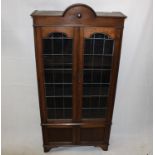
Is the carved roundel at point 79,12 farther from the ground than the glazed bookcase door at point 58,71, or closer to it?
farther from the ground

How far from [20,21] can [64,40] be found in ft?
1.78

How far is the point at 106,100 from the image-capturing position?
2102 millimetres

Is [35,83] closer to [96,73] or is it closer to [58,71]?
[58,71]

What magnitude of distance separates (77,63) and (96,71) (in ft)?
0.66

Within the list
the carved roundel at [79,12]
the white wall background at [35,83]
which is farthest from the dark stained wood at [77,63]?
the white wall background at [35,83]

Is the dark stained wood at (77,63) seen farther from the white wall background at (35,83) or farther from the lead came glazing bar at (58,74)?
the white wall background at (35,83)

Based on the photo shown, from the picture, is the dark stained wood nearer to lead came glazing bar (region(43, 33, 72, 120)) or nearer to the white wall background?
lead came glazing bar (region(43, 33, 72, 120))

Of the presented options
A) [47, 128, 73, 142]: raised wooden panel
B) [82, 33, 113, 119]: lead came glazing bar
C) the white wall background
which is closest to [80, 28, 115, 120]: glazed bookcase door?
[82, 33, 113, 119]: lead came glazing bar

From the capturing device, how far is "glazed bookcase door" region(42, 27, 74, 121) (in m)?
1.80

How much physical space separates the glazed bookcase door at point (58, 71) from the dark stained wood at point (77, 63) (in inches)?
0.9

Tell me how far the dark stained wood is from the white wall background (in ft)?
0.62

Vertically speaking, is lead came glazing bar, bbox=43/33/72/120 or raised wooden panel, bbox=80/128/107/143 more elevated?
lead came glazing bar, bbox=43/33/72/120

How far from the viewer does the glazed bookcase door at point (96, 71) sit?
1.81 metres

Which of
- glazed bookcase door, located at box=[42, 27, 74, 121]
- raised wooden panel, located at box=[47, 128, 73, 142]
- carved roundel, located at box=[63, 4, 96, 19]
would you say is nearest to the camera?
carved roundel, located at box=[63, 4, 96, 19]
